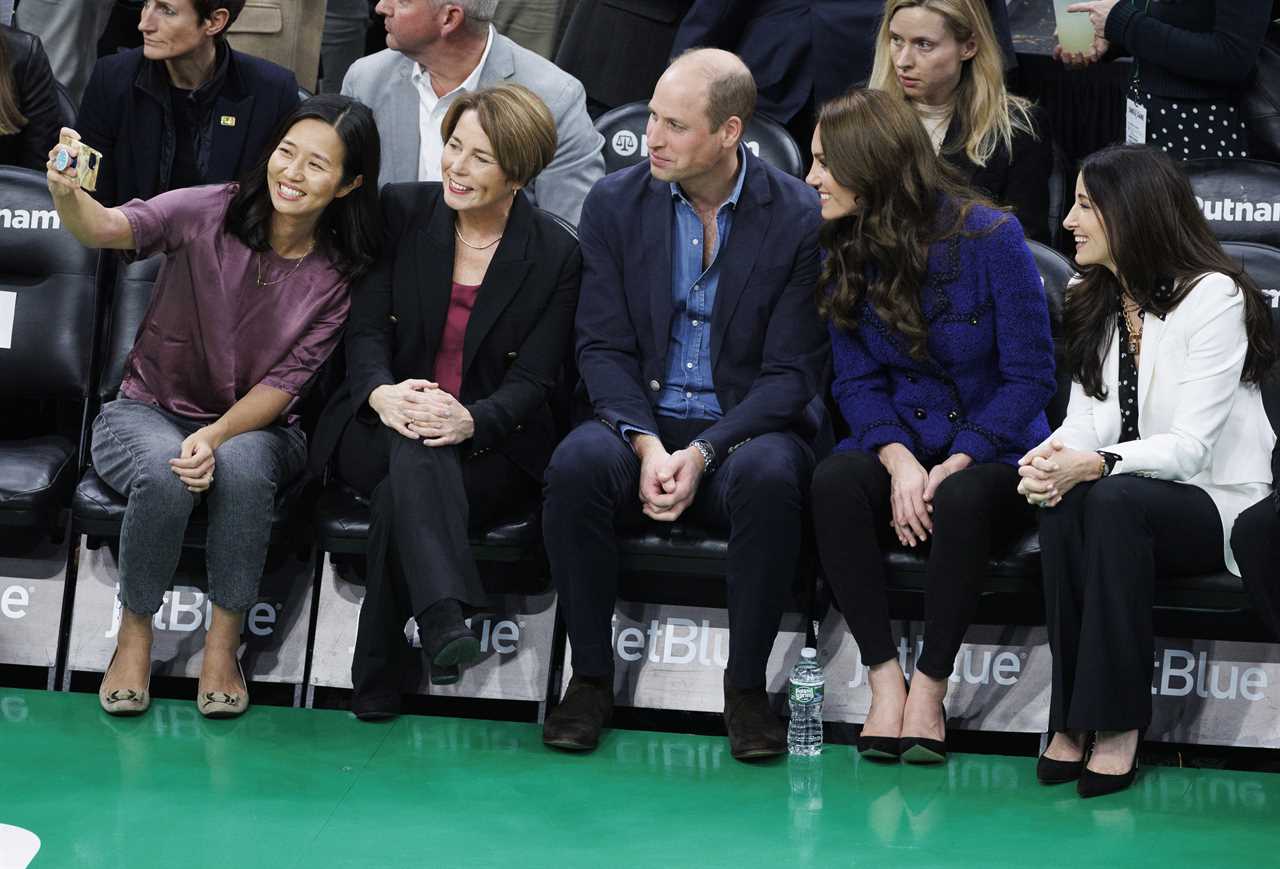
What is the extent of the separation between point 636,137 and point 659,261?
98 centimetres

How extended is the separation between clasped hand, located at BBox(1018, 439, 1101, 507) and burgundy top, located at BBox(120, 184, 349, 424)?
5.87 feet

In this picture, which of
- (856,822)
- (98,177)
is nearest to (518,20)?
(98,177)

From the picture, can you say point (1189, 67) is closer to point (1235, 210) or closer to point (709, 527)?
point (1235, 210)

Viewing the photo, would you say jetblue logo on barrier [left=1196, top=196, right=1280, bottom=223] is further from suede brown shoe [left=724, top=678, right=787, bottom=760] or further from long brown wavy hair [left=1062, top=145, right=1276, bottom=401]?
suede brown shoe [left=724, top=678, right=787, bottom=760]

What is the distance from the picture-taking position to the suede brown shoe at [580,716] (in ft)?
14.1

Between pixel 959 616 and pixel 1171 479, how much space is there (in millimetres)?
583

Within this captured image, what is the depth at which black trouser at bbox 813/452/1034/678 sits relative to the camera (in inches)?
165

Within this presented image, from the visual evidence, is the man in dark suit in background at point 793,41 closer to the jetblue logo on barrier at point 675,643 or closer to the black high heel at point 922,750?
the jetblue logo on barrier at point 675,643

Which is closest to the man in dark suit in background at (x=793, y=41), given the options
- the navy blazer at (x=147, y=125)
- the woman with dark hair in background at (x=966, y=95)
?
the woman with dark hair in background at (x=966, y=95)

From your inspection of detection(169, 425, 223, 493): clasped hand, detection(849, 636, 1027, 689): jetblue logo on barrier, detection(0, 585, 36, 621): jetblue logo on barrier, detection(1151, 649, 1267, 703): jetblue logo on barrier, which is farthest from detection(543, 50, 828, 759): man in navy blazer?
detection(0, 585, 36, 621): jetblue logo on barrier

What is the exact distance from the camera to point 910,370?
4535 mm

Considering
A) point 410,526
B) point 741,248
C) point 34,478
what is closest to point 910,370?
point 741,248

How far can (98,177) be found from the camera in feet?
17.2

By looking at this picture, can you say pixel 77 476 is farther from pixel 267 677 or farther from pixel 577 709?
pixel 577 709
